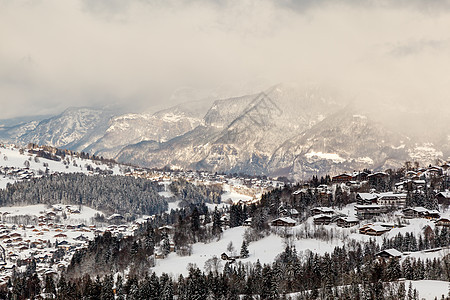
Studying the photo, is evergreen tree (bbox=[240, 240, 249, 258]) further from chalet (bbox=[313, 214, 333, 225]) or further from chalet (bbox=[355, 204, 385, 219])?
chalet (bbox=[355, 204, 385, 219])

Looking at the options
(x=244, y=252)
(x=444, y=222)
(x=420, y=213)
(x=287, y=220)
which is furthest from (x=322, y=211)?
(x=444, y=222)

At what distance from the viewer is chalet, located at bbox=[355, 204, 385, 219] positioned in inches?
5984

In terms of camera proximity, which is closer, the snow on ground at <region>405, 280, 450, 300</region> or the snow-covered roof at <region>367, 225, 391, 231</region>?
the snow on ground at <region>405, 280, 450, 300</region>

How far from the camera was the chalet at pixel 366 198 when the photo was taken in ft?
527

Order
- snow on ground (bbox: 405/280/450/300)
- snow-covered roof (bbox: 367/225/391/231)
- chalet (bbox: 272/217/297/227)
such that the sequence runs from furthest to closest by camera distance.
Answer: chalet (bbox: 272/217/297/227), snow-covered roof (bbox: 367/225/391/231), snow on ground (bbox: 405/280/450/300)

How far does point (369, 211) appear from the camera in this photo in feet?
504

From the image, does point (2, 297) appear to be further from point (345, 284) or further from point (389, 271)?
Answer: point (389, 271)

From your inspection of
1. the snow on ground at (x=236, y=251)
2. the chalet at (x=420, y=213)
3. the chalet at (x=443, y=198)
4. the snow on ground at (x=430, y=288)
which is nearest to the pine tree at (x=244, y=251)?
the snow on ground at (x=236, y=251)

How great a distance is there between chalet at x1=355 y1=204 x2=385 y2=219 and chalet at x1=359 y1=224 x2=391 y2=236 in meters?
13.5

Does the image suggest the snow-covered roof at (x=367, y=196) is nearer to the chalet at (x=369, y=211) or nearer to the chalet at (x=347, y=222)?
the chalet at (x=369, y=211)

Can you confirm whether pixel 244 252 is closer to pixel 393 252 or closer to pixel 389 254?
pixel 389 254

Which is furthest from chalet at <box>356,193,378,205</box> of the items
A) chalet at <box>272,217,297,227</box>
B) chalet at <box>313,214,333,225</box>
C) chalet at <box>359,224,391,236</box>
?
chalet at <box>272,217,297,227</box>

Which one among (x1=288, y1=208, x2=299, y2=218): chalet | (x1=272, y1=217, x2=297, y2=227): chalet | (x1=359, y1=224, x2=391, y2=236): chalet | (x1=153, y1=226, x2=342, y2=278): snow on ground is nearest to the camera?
(x1=153, y1=226, x2=342, y2=278): snow on ground

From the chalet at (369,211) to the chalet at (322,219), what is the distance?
391 inches
